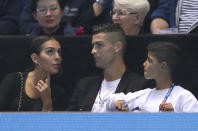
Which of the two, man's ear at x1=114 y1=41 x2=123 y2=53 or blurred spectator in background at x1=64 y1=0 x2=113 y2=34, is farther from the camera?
blurred spectator in background at x1=64 y1=0 x2=113 y2=34

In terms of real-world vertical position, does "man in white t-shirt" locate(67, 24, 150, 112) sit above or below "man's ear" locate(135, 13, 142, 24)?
below

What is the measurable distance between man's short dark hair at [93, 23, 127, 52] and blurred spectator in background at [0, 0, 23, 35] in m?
0.85

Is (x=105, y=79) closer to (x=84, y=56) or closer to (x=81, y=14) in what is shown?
(x=84, y=56)

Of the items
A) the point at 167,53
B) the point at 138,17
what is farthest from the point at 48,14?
the point at 167,53

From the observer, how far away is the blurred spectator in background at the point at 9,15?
387cm

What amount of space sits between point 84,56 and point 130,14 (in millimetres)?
532

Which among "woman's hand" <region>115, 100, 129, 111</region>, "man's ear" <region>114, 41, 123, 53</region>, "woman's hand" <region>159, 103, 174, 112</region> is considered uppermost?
"man's ear" <region>114, 41, 123, 53</region>

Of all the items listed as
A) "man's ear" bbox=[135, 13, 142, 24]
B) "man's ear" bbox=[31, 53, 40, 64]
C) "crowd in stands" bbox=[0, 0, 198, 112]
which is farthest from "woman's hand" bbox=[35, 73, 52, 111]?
"man's ear" bbox=[135, 13, 142, 24]

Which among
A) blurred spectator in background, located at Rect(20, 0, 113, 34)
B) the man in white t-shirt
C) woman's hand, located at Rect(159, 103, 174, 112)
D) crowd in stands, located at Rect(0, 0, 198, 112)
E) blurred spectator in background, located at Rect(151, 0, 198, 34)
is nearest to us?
woman's hand, located at Rect(159, 103, 174, 112)

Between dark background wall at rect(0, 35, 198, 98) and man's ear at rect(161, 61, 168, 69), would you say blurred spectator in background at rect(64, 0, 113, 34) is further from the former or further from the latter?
man's ear at rect(161, 61, 168, 69)

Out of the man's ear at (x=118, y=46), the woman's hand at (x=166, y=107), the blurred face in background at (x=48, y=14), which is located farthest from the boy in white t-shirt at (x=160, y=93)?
the blurred face in background at (x=48, y=14)

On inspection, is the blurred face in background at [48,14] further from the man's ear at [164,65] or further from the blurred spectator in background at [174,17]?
the man's ear at [164,65]

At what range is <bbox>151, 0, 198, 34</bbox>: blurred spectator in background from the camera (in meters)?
3.51

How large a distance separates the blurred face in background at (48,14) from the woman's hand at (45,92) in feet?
1.75
